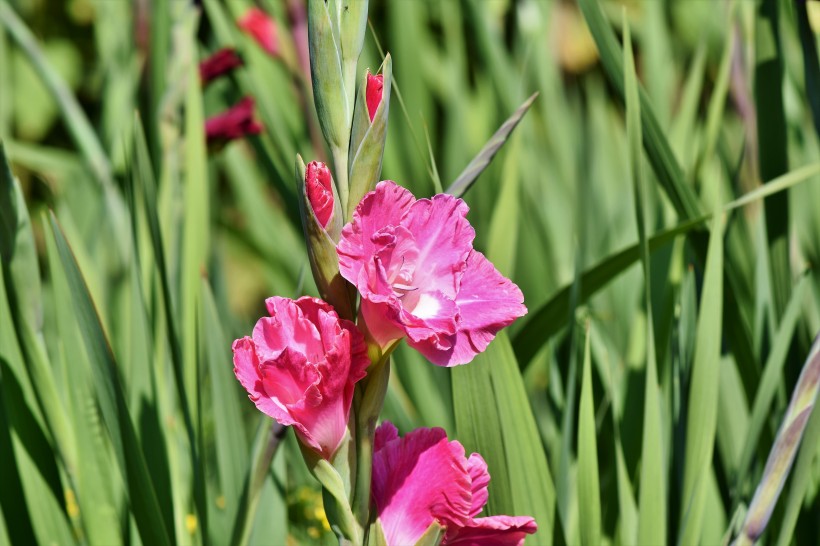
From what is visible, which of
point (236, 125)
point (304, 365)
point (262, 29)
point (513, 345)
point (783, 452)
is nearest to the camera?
point (304, 365)

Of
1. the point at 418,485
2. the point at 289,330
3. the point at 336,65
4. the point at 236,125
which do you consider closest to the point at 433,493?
the point at 418,485

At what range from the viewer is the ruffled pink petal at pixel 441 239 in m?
0.40

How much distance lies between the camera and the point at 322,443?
0.41 meters

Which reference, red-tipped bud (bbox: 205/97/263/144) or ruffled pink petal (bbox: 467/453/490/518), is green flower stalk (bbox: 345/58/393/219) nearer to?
ruffled pink petal (bbox: 467/453/490/518)

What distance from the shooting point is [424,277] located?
0.41 meters

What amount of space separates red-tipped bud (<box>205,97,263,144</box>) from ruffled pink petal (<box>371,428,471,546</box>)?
59 cm

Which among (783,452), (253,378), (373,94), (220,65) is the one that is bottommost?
(783,452)

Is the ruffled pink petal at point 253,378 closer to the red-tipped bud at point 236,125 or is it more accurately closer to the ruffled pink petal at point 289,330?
the ruffled pink petal at point 289,330

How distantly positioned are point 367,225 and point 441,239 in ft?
0.12

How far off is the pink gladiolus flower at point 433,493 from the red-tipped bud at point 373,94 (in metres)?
0.16

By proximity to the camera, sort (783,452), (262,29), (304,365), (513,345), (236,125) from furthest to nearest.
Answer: (262,29), (236,125), (513,345), (783,452), (304,365)

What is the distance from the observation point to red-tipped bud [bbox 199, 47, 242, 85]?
1.02 metres

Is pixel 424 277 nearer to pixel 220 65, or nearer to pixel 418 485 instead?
pixel 418 485

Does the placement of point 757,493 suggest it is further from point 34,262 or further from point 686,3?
point 686,3
